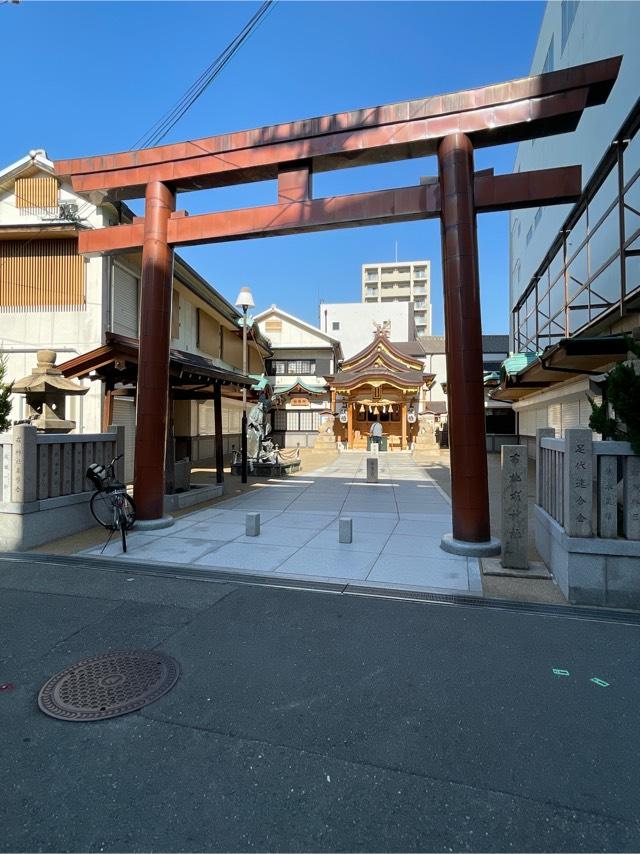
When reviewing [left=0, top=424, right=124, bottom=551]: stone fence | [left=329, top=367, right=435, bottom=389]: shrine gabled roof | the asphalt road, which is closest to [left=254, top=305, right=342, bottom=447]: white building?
[left=329, top=367, right=435, bottom=389]: shrine gabled roof

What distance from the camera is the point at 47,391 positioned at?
29.6ft

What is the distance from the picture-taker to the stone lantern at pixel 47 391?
891 centimetres

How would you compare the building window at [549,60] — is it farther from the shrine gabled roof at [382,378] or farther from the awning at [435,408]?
the awning at [435,408]

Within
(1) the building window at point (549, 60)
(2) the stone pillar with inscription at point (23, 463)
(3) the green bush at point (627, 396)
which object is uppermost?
(1) the building window at point (549, 60)

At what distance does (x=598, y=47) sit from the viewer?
12.3 metres

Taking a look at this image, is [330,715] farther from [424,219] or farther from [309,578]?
[424,219]

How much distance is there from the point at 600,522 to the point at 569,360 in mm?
6722

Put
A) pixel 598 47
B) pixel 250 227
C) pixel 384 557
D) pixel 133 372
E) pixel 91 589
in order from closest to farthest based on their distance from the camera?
1. pixel 91 589
2. pixel 384 557
3. pixel 250 227
4. pixel 133 372
5. pixel 598 47

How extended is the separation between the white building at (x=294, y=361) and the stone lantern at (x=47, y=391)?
22.3 metres

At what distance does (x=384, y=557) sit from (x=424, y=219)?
17.3 ft

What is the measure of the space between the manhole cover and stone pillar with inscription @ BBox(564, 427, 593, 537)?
403 centimetres

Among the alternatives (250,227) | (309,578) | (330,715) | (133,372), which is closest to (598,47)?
(250,227)

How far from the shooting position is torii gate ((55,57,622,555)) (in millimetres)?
6598

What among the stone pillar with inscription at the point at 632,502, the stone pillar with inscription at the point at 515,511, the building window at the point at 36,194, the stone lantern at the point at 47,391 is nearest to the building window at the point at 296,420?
the building window at the point at 36,194
